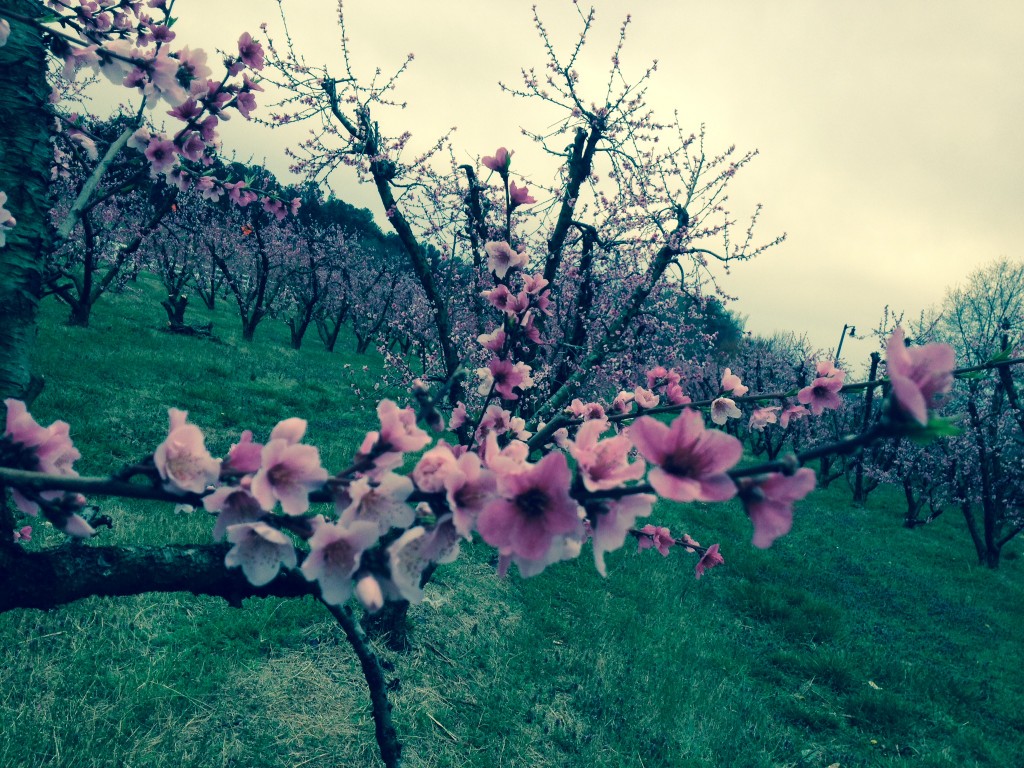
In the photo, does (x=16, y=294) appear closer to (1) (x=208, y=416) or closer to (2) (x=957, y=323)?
(1) (x=208, y=416)

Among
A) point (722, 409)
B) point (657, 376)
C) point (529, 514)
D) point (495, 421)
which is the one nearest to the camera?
point (529, 514)

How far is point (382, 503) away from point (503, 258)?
5.16ft

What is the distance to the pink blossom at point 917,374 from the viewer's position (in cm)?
65

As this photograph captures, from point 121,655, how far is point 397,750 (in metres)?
2.32

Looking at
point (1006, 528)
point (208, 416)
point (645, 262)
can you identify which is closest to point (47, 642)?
point (208, 416)

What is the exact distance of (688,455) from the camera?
30.7 inches

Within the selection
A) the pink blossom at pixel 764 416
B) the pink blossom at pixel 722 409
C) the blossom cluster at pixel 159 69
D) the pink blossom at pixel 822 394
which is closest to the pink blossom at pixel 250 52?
the blossom cluster at pixel 159 69

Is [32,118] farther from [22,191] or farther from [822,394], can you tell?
[822,394]

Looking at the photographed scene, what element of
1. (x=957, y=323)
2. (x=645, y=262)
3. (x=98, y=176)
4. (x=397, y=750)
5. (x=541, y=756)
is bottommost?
(x=541, y=756)

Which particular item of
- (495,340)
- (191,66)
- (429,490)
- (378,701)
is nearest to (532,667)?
(378,701)

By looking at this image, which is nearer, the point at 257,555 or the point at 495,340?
the point at 257,555

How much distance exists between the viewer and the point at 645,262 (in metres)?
9.38

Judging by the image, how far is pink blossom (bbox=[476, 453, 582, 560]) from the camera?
0.78 m

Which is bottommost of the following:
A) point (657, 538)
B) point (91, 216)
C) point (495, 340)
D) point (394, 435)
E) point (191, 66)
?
point (657, 538)
